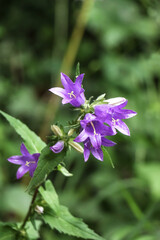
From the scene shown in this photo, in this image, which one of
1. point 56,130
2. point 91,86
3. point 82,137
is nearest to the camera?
point 82,137

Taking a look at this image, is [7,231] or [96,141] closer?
[96,141]

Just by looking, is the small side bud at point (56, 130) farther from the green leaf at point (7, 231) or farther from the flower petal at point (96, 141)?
the green leaf at point (7, 231)

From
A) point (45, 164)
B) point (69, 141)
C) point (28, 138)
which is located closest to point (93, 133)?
point (69, 141)

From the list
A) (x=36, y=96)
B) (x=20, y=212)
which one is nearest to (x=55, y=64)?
(x=36, y=96)

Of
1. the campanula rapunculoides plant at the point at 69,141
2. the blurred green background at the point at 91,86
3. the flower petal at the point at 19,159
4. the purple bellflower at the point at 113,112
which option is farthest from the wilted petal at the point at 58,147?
the blurred green background at the point at 91,86

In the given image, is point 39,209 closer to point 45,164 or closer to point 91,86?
point 45,164

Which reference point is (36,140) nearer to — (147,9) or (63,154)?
(63,154)

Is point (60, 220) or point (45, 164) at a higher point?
point (45, 164)

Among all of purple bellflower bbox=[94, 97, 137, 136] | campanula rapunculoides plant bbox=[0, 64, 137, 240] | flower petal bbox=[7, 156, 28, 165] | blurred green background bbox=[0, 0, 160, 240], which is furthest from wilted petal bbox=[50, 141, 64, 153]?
blurred green background bbox=[0, 0, 160, 240]
